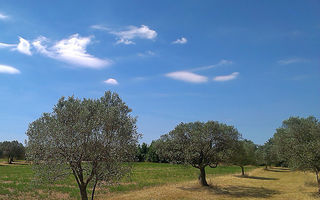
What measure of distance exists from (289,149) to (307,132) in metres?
4.74

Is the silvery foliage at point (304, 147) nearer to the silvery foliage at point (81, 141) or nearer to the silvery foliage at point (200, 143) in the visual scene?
the silvery foliage at point (200, 143)

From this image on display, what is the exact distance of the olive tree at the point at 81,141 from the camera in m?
20.6

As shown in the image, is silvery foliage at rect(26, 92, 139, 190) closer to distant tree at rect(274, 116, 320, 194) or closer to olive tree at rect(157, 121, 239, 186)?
olive tree at rect(157, 121, 239, 186)

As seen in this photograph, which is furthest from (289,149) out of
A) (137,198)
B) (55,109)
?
(55,109)

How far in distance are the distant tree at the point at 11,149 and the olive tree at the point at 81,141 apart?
133m

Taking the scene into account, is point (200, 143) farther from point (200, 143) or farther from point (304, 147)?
point (304, 147)

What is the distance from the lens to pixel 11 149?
5226 inches

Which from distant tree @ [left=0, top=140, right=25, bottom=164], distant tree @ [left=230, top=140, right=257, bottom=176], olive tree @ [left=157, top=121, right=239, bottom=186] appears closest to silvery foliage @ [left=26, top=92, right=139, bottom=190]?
olive tree @ [left=157, top=121, right=239, bottom=186]

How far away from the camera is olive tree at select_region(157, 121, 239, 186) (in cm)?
4038

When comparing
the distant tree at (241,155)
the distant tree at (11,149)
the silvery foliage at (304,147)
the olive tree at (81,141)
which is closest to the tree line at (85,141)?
the olive tree at (81,141)

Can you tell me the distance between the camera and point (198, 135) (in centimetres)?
4059

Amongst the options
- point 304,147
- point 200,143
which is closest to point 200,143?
point 200,143

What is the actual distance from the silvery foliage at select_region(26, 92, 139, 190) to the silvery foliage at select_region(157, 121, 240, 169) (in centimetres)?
1984

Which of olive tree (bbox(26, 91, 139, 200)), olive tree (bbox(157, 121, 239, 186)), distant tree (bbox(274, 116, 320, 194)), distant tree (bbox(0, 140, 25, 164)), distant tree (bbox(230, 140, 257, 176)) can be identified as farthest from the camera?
distant tree (bbox(0, 140, 25, 164))
